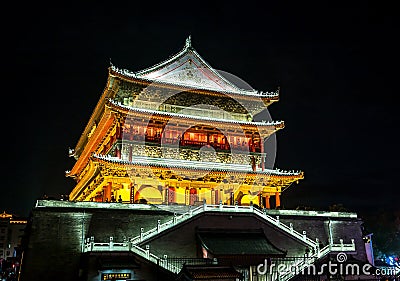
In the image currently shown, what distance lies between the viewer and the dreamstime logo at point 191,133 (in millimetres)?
30828

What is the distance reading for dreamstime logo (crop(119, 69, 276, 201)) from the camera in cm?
3083

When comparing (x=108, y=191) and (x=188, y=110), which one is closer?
(x=108, y=191)

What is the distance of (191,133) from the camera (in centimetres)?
3306

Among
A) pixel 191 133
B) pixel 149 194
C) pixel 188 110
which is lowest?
pixel 149 194

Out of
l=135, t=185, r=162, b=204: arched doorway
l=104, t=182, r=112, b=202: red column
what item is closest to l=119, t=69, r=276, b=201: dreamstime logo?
l=135, t=185, r=162, b=204: arched doorway

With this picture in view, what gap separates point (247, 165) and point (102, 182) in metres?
12.2
